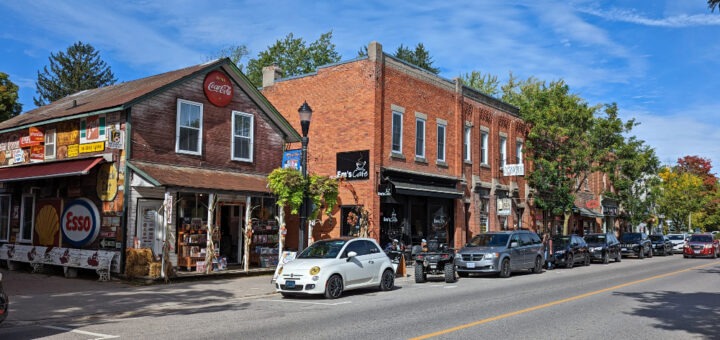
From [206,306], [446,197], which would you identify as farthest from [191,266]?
[446,197]

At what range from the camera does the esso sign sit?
61.1 ft

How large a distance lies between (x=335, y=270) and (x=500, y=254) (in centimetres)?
830

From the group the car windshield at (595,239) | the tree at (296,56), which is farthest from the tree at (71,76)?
the car windshield at (595,239)

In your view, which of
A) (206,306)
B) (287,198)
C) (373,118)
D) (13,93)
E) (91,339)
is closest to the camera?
(91,339)

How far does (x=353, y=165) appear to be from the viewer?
1001 inches

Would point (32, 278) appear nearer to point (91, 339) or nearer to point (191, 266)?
point (191, 266)

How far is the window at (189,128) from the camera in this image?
1992 centimetres

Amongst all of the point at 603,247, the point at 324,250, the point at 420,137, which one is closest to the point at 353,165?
the point at 420,137

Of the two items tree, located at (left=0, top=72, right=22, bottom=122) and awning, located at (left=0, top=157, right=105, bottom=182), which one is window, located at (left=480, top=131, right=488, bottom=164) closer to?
awning, located at (left=0, top=157, right=105, bottom=182)

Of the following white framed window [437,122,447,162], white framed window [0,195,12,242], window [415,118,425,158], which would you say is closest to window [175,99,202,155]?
white framed window [0,195,12,242]

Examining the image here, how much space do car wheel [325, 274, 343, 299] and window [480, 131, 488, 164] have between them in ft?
64.8

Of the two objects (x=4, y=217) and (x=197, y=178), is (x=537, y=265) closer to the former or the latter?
(x=197, y=178)

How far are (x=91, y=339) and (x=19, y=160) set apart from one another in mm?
16054

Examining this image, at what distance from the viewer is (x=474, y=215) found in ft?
102
